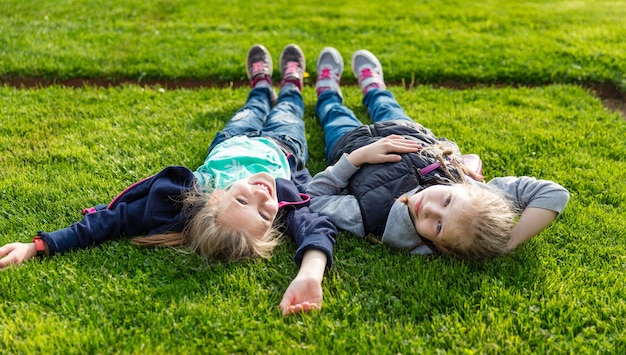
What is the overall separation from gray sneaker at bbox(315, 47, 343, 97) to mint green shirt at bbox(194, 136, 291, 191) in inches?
60.4

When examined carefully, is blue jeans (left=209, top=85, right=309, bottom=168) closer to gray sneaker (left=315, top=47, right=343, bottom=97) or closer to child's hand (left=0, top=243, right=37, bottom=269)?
gray sneaker (left=315, top=47, right=343, bottom=97)

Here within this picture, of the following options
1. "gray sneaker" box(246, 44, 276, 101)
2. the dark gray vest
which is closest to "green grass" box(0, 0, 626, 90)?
"gray sneaker" box(246, 44, 276, 101)

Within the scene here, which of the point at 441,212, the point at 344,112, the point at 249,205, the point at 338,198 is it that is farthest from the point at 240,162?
the point at 441,212

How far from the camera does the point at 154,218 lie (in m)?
3.79

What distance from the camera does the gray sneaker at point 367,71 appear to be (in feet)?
19.5

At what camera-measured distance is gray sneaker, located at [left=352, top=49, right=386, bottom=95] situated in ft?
19.5

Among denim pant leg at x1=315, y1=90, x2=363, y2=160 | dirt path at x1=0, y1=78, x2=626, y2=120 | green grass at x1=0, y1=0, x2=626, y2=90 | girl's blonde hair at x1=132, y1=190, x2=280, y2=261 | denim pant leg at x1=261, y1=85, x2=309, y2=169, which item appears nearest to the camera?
girl's blonde hair at x1=132, y1=190, x2=280, y2=261

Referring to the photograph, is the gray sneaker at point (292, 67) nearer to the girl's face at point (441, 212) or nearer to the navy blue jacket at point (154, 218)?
the navy blue jacket at point (154, 218)

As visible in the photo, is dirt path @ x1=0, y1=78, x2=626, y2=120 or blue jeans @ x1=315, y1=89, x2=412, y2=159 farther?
dirt path @ x1=0, y1=78, x2=626, y2=120

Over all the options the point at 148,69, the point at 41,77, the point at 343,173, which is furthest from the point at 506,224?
the point at 41,77

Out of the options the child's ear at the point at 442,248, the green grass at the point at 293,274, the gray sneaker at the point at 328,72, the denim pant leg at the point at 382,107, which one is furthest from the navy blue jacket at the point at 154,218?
the gray sneaker at the point at 328,72

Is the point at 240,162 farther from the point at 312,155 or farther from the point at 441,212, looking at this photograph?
the point at 441,212

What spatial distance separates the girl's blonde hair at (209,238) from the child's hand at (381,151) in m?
Result: 0.87

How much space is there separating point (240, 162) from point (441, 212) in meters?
1.66
